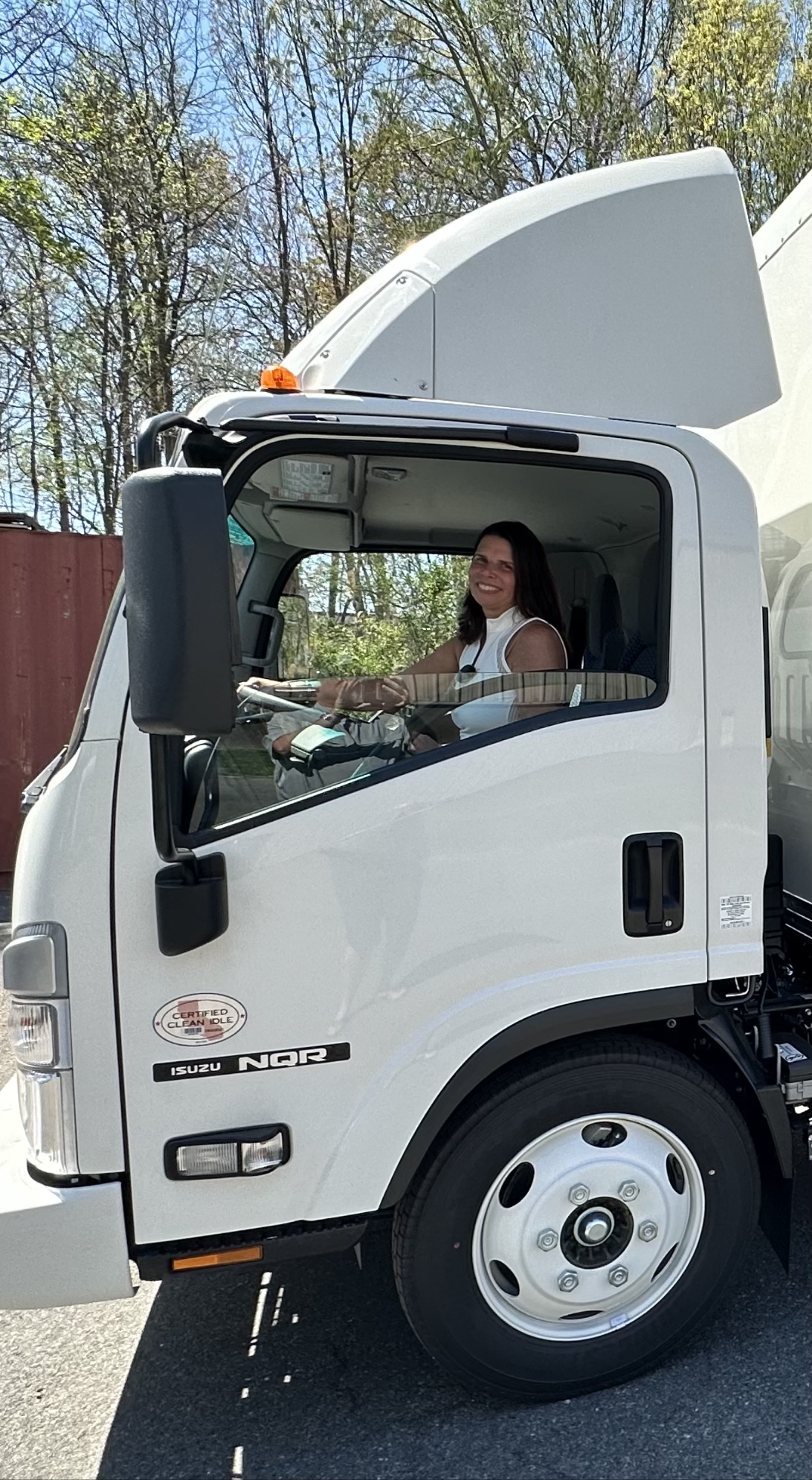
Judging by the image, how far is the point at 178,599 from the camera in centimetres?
159

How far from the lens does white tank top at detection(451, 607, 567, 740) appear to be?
210cm

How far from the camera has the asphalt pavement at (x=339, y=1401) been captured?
2051 millimetres

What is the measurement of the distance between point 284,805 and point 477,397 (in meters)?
0.99

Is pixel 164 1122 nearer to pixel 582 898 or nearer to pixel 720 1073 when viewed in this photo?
pixel 582 898

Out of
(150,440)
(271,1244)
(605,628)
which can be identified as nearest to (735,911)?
(605,628)

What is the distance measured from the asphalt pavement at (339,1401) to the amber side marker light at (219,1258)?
189mm

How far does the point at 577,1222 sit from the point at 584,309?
211cm

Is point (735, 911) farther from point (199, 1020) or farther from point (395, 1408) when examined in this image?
point (395, 1408)

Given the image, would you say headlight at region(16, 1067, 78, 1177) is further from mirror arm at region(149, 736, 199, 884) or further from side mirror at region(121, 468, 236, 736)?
side mirror at region(121, 468, 236, 736)

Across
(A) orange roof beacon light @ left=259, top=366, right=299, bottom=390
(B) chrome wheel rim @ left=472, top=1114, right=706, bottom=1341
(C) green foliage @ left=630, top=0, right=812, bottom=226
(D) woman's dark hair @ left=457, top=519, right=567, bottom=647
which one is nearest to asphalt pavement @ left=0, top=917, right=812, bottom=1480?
(B) chrome wheel rim @ left=472, top=1114, right=706, bottom=1341

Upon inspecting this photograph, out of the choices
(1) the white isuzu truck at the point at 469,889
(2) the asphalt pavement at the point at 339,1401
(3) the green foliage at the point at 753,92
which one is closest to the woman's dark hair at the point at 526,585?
(1) the white isuzu truck at the point at 469,889

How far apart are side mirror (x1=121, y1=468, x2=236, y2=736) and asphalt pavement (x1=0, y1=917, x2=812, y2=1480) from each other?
4.54 ft

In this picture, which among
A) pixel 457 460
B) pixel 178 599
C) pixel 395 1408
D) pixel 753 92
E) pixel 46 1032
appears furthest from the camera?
pixel 753 92

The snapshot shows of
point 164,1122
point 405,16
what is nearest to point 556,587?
point 164,1122
